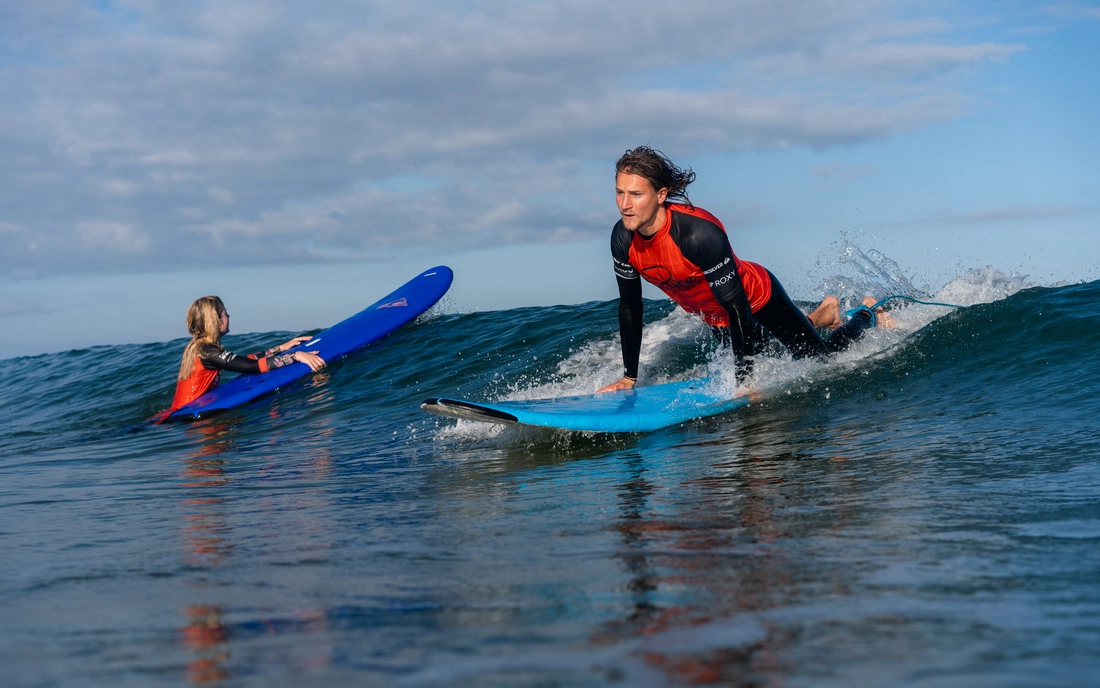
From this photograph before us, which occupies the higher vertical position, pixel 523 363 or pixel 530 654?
pixel 523 363

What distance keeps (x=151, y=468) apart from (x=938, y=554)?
16.9 feet

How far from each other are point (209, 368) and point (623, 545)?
755 centimetres

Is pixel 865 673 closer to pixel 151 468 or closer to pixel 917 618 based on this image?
pixel 917 618

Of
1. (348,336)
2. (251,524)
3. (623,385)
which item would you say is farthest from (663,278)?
(348,336)

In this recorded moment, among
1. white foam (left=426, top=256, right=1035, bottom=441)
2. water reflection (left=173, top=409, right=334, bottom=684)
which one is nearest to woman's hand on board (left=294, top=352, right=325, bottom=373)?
water reflection (left=173, top=409, right=334, bottom=684)

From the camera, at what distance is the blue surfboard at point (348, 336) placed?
938 cm

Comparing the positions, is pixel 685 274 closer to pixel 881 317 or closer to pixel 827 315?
pixel 827 315

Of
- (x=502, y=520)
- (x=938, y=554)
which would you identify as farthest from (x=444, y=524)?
(x=938, y=554)

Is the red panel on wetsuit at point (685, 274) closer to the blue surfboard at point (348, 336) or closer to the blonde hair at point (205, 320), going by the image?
the blonde hair at point (205, 320)

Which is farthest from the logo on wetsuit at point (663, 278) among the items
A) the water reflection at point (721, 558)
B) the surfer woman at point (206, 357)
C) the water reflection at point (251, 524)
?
the surfer woman at point (206, 357)

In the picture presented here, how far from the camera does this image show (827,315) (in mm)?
7453

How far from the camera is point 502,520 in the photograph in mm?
3289

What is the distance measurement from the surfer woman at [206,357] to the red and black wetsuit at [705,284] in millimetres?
4898

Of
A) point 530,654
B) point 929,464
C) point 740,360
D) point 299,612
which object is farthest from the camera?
point 740,360
